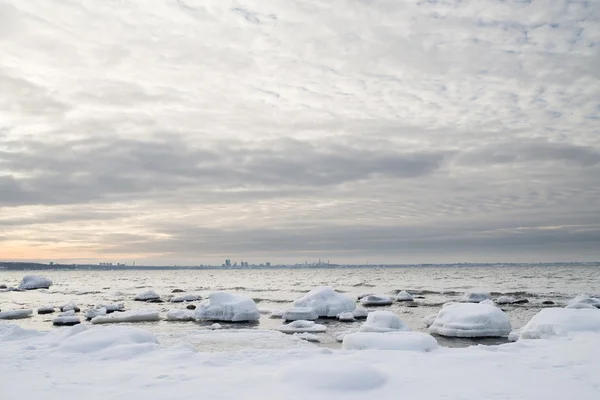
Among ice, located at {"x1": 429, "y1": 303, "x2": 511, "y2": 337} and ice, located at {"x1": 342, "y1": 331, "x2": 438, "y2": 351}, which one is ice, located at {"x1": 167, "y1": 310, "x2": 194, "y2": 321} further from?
ice, located at {"x1": 342, "y1": 331, "x2": 438, "y2": 351}

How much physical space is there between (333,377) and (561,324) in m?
10.7

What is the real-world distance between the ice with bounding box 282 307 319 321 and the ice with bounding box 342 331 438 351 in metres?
13.3

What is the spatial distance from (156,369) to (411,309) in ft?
80.6

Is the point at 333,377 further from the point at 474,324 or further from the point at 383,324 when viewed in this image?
the point at 474,324

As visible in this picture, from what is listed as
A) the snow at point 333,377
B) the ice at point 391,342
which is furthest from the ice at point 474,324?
the snow at point 333,377

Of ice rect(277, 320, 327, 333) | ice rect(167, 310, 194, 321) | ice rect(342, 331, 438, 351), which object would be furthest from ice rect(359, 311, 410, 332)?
ice rect(167, 310, 194, 321)

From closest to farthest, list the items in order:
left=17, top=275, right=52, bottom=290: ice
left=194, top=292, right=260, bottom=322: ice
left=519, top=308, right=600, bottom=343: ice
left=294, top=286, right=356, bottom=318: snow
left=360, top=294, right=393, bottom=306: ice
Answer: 1. left=519, top=308, right=600, bottom=343: ice
2. left=194, top=292, right=260, bottom=322: ice
3. left=294, top=286, right=356, bottom=318: snow
4. left=360, top=294, right=393, bottom=306: ice
5. left=17, top=275, right=52, bottom=290: ice

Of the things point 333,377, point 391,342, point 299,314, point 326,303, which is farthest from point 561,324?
point 326,303

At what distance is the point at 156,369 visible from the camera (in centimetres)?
981

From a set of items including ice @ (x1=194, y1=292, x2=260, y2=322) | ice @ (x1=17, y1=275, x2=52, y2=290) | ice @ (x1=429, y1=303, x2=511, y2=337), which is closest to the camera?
ice @ (x1=429, y1=303, x2=511, y2=337)

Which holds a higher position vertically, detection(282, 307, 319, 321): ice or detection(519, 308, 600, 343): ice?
detection(519, 308, 600, 343): ice

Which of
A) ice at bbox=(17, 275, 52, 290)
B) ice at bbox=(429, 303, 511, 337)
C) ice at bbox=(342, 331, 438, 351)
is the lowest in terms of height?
ice at bbox=(17, 275, 52, 290)

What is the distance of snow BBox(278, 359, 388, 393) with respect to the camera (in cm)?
800

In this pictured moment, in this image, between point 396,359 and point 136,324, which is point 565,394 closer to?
point 396,359
